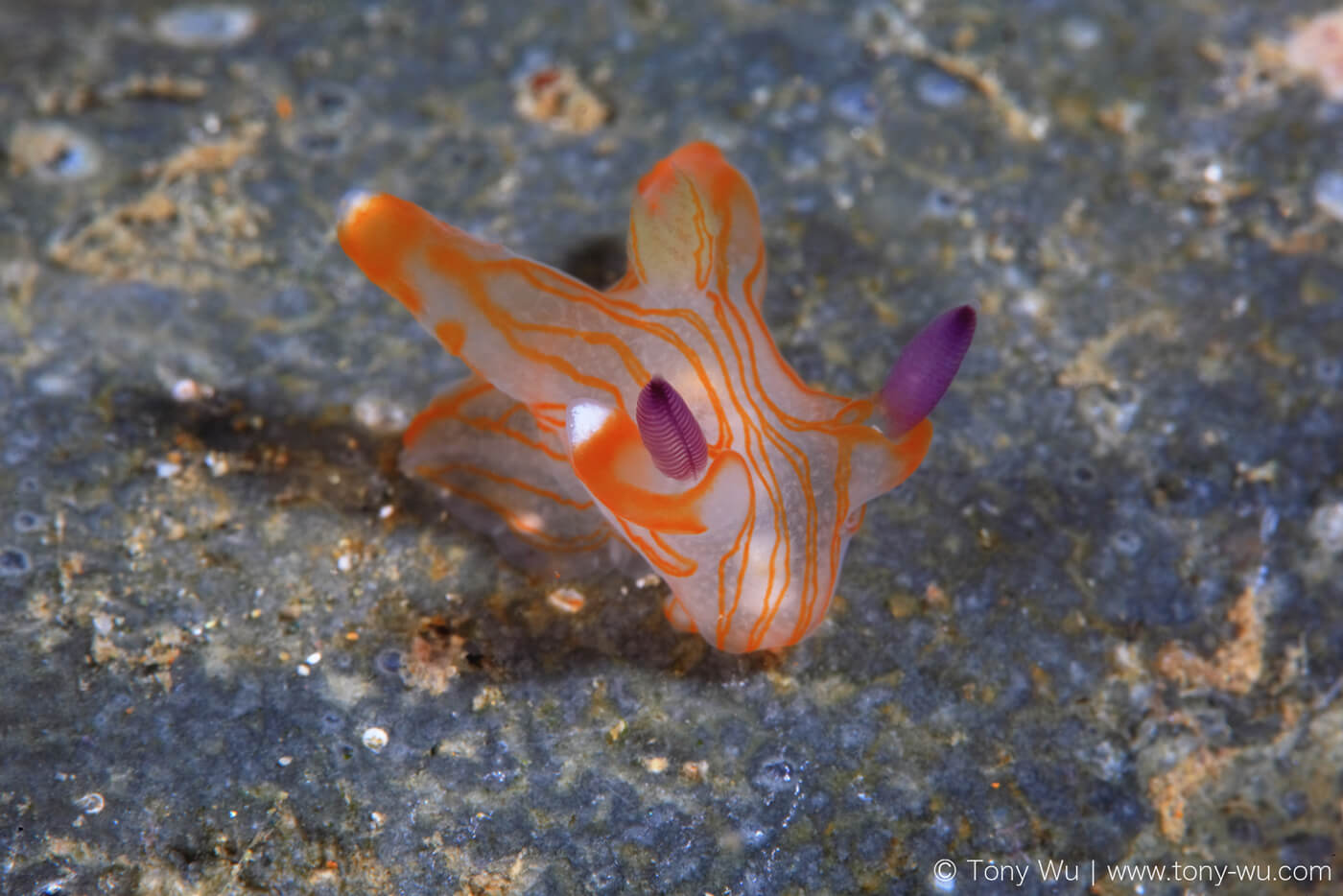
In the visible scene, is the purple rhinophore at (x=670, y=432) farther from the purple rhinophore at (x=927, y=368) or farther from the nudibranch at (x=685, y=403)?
the purple rhinophore at (x=927, y=368)

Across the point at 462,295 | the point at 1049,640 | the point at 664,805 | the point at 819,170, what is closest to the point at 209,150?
the point at 462,295

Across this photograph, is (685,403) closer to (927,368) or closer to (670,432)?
(670,432)

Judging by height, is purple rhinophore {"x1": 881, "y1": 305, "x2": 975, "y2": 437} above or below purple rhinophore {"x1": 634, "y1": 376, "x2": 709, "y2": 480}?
above

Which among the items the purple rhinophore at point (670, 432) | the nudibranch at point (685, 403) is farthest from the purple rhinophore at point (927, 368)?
the purple rhinophore at point (670, 432)

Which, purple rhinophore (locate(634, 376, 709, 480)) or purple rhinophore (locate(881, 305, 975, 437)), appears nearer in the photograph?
purple rhinophore (locate(634, 376, 709, 480))

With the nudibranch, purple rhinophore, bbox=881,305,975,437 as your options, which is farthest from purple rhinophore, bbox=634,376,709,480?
purple rhinophore, bbox=881,305,975,437

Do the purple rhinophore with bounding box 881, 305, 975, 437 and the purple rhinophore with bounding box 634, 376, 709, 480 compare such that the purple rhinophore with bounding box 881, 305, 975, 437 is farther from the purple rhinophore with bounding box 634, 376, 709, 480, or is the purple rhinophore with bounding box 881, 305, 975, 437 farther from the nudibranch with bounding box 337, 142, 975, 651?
the purple rhinophore with bounding box 634, 376, 709, 480

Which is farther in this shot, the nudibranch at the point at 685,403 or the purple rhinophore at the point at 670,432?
the nudibranch at the point at 685,403

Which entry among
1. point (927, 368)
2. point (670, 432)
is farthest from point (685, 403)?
point (927, 368)
